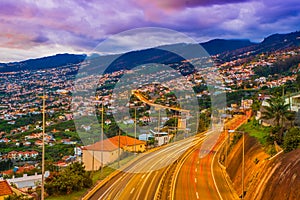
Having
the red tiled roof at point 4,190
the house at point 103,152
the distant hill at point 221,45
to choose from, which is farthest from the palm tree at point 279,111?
the distant hill at point 221,45

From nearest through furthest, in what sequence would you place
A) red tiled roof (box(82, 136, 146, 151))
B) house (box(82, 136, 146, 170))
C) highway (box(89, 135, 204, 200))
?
highway (box(89, 135, 204, 200)), house (box(82, 136, 146, 170)), red tiled roof (box(82, 136, 146, 151))

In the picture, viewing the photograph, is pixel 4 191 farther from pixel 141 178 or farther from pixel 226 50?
pixel 226 50

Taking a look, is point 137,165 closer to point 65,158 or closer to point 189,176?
point 189,176

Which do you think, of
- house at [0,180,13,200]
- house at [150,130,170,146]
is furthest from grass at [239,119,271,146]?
house at [0,180,13,200]

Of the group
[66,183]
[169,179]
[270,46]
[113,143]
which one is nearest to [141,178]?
[169,179]

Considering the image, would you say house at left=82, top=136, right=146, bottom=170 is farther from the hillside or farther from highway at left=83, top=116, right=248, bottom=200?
the hillside

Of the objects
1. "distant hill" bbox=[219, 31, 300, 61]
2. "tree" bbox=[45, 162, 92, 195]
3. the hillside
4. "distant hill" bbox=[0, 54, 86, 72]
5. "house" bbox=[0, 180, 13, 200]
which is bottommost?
"house" bbox=[0, 180, 13, 200]

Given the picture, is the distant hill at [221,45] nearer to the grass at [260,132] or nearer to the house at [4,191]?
the grass at [260,132]
